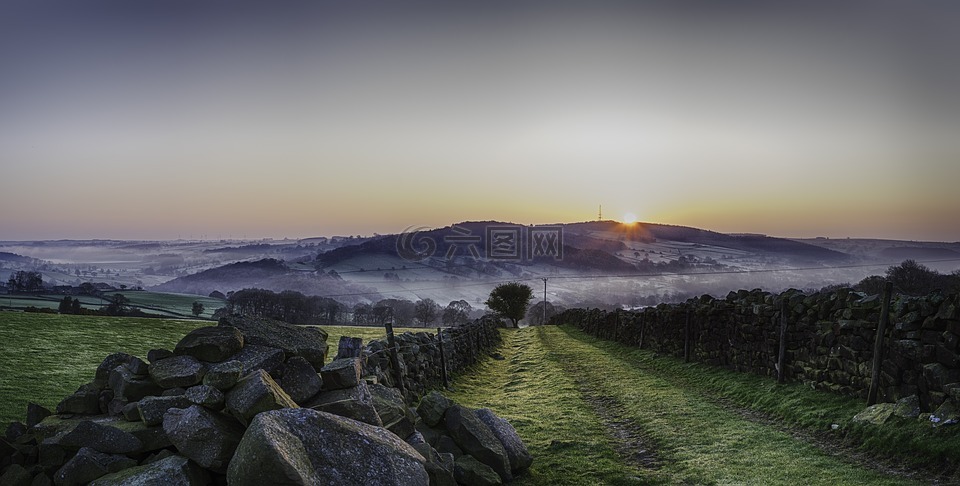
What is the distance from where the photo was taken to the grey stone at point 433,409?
11812mm

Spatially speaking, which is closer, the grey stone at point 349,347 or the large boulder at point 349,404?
the large boulder at point 349,404

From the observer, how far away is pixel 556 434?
14984 mm

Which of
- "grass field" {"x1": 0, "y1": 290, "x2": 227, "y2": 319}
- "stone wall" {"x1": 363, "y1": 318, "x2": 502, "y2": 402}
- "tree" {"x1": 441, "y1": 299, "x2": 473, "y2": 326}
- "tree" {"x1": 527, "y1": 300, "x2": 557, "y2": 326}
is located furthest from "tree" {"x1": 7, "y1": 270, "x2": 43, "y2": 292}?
"tree" {"x1": 527, "y1": 300, "x2": 557, "y2": 326}

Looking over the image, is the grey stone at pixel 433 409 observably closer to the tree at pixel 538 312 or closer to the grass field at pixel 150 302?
the grass field at pixel 150 302

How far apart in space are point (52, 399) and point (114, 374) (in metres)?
7.98

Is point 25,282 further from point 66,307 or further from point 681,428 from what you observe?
point 681,428

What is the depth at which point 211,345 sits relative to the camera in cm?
1016

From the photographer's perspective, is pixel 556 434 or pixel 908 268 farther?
pixel 908 268

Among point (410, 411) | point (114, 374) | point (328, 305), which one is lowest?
point (328, 305)

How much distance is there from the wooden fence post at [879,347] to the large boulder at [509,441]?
29.0ft

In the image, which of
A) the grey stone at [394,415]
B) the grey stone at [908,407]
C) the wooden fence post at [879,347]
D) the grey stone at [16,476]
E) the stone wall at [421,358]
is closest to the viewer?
the grey stone at [16,476]

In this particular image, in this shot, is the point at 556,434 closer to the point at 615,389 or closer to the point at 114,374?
the point at 615,389

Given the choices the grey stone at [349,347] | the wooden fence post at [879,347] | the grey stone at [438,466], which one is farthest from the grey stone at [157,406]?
the wooden fence post at [879,347]

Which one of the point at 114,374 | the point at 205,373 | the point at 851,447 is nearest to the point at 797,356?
the point at 851,447
